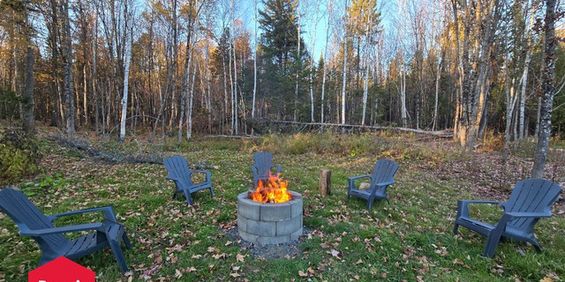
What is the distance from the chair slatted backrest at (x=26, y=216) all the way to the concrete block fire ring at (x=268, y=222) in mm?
1968

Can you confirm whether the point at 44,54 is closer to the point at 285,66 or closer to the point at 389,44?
the point at 285,66

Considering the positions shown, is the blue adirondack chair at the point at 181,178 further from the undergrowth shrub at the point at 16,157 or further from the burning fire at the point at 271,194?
the undergrowth shrub at the point at 16,157

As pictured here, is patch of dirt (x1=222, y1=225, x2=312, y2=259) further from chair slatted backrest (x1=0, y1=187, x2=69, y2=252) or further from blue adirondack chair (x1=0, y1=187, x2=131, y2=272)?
chair slatted backrest (x1=0, y1=187, x2=69, y2=252)

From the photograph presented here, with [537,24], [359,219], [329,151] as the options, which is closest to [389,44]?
[329,151]

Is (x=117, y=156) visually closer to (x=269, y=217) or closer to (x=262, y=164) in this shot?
(x=262, y=164)

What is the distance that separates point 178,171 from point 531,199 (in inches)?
213

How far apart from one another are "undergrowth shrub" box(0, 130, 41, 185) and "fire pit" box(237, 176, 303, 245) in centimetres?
550

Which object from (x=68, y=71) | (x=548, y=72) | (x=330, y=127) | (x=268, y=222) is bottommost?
(x=268, y=222)

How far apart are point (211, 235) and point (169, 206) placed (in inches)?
55.9

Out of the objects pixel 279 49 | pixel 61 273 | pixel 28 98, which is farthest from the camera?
pixel 279 49

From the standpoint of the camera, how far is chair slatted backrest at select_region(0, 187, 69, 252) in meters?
2.69

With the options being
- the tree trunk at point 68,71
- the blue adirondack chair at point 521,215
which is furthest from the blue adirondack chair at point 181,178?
the tree trunk at point 68,71

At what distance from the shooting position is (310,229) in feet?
13.4

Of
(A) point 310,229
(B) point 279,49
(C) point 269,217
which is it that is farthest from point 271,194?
(B) point 279,49
